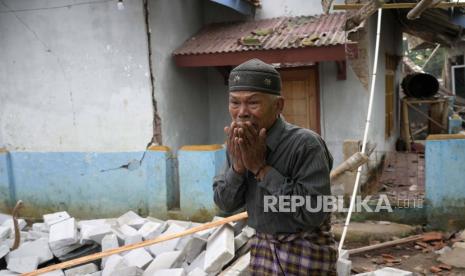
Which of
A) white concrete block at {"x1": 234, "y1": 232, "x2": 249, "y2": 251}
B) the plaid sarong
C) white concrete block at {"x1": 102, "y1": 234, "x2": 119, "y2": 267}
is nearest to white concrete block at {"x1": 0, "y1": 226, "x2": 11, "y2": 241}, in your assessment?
white concrete block at {"x1": 102, "y1": 234, "x2": 119, "y2": 267}

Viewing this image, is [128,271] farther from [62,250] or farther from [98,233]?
[62,250]

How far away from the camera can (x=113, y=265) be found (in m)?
4.58

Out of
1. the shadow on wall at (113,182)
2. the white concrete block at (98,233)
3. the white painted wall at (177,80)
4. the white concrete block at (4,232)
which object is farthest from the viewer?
the white painted wall at (177,80)

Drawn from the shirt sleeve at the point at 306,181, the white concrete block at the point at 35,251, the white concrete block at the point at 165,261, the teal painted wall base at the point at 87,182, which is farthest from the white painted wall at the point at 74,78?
the shirt sleeve at the point at 306,181

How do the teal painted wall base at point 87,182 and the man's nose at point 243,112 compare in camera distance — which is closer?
the man's nose at point 243,112

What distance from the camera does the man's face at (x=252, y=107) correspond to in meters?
1.90

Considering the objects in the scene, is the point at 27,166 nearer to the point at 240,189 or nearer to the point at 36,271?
the point at 36,271

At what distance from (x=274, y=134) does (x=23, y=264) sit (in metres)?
4.21

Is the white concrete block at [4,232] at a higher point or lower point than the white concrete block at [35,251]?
higher

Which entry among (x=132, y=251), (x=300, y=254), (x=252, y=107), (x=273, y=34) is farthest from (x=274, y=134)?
(x=273, y=34)

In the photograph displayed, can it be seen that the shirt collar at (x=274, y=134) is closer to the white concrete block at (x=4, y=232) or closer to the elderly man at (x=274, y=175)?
the elderly man at (x=274, y=175)

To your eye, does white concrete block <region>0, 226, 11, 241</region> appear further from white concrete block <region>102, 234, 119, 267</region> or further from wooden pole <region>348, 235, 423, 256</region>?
wooden pole <region>348, 235, 423, 256</region>

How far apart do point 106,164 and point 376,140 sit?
17.0 feet

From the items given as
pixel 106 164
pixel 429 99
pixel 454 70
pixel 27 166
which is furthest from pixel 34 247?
pixel 454 70
